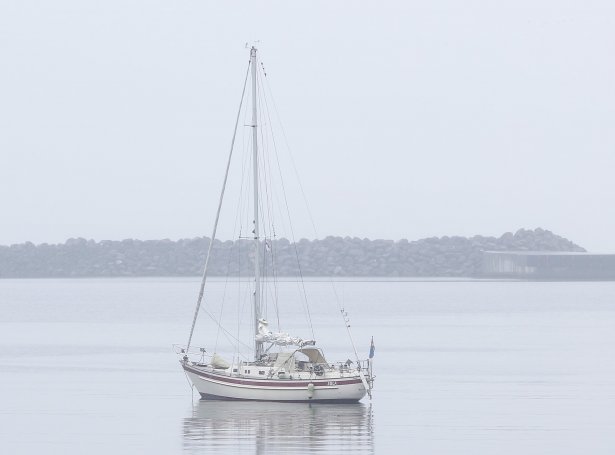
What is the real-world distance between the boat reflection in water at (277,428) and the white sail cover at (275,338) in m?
2.34

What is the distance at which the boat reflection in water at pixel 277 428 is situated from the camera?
45.4 m

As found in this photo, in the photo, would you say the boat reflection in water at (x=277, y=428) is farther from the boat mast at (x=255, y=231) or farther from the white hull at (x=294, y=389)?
the boat mast at (x=255, y=231)

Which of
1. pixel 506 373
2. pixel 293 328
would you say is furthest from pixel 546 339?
pixel 506 373

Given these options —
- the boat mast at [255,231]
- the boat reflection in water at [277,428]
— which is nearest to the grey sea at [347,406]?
the boat reflection in water at [277,428]

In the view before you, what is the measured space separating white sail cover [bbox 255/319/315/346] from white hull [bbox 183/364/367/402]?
1640 millimetres

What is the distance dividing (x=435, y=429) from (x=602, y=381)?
63.6 ft

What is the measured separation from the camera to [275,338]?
2180 inches

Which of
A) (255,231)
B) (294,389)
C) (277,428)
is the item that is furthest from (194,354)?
(277,428)

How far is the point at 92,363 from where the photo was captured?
80438 mm

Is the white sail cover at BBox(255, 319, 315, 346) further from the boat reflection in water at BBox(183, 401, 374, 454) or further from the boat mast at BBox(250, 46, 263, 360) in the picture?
the boat reflection in water at BBox(183, 401, 374, 454)

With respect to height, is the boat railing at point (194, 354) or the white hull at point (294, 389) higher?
the boat railing at point (194, 354)

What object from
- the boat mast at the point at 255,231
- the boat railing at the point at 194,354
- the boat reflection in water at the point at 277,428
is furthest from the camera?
the boat railing at the point at 194,354

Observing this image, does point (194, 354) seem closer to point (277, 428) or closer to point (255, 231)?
point (255, 231)

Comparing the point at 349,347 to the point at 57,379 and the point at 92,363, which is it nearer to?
the point at 92,363
